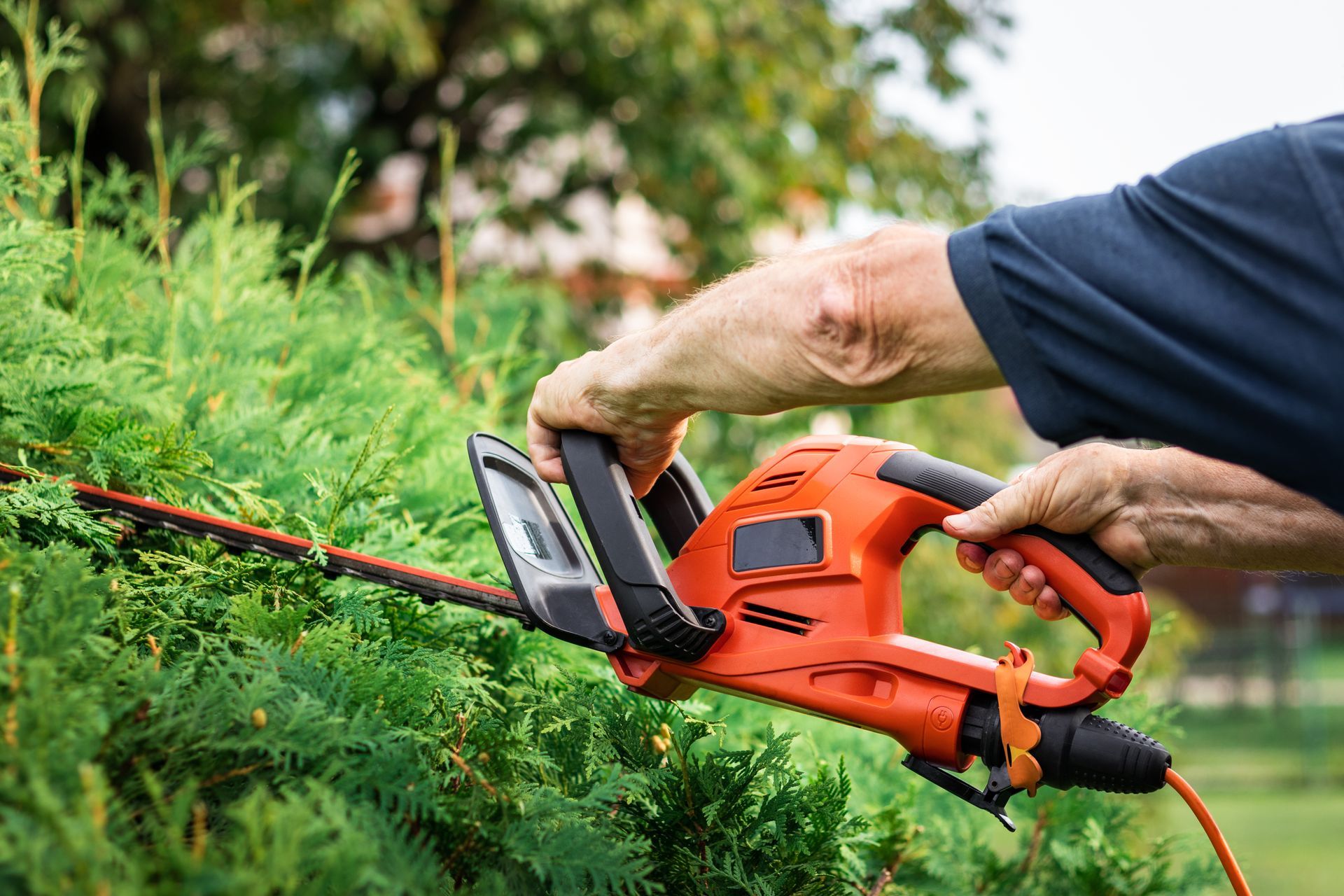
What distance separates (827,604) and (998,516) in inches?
13.3

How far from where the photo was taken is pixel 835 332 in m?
1.34

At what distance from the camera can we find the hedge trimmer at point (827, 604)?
1.68 m

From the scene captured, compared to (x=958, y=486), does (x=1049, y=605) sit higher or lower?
lower

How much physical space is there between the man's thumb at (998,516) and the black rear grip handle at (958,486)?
2 centimetres

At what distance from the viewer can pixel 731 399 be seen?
4.99 feet

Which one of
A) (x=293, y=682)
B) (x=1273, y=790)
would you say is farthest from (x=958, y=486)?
(x=1273, y=790)

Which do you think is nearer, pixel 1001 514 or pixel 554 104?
pixel 1001 514

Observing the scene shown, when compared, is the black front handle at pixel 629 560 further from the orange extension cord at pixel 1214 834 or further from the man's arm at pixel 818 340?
the orange extension cord at pixel 1214 834

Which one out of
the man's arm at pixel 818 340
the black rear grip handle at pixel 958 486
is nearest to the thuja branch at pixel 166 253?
the man's arm at pixel 818 340

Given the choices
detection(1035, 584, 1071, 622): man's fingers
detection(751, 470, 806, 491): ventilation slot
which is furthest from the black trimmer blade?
detection(1035, 584, 1071, 622): man's fingers

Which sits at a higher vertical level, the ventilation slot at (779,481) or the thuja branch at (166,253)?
the thuja branch at (166,253)

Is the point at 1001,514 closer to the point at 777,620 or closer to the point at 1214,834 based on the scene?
the point at 777,620

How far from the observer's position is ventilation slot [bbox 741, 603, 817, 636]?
1837mm

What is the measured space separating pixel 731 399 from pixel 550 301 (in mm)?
3816
